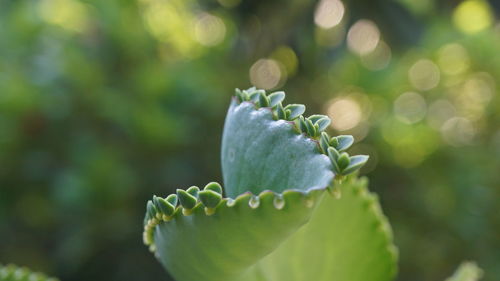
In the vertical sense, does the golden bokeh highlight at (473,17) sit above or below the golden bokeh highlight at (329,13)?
below

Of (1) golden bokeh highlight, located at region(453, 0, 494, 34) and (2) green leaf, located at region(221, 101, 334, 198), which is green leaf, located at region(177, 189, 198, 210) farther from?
(1) golden bokeh highlight, located at region(453, 0, 494, 34)

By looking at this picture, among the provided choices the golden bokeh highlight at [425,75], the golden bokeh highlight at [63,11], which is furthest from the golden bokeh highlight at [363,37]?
the golden bokeh highlight at [63,11]

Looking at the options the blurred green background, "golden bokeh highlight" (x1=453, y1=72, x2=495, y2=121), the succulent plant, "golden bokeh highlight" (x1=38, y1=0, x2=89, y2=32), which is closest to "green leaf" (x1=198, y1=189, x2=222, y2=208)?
the succulent plant

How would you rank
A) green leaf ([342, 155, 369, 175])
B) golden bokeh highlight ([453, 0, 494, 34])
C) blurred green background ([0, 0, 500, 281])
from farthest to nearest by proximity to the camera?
golden bokeh highlight ([453, 0, 494, 34]), blurred green background ([0, 0, 500, 281]), green leaf ([342, 155, 369, 175])

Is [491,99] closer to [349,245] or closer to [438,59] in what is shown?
[438,59]

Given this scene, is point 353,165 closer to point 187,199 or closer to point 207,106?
point 187,199

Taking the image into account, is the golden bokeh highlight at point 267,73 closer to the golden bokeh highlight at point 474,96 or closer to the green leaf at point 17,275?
the golden bokeh highlight at point 474,96

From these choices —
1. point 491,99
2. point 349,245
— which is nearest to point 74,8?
point 491,99
